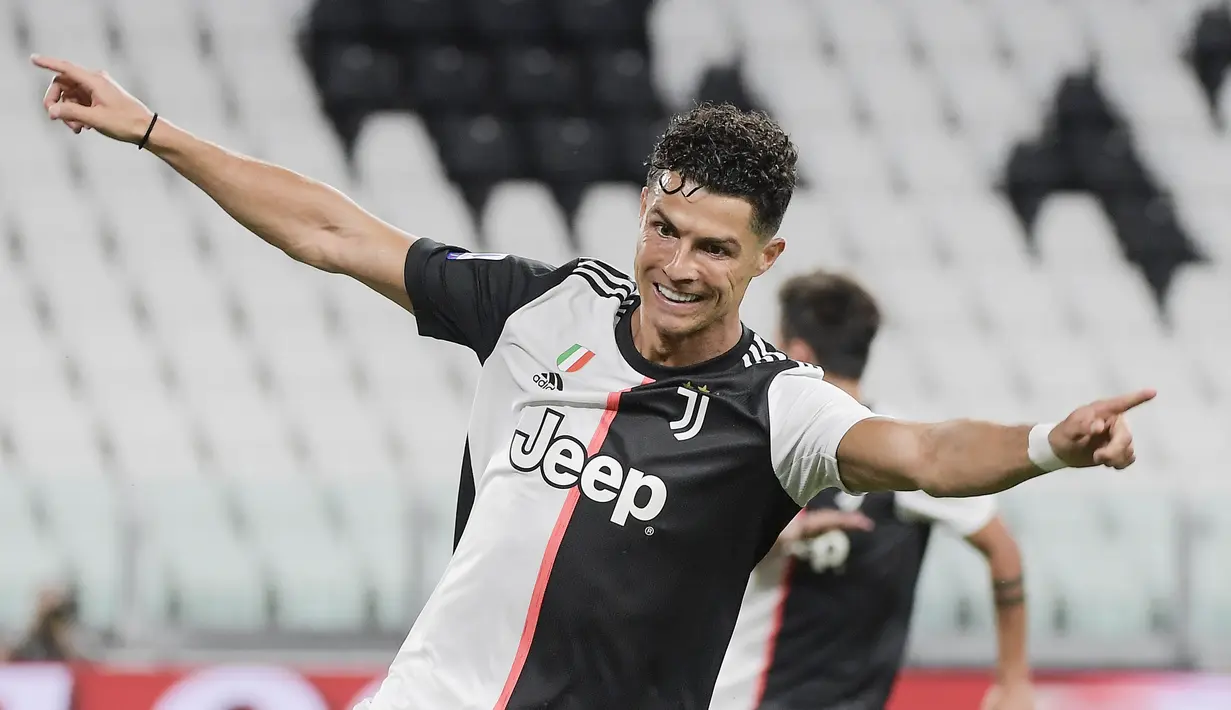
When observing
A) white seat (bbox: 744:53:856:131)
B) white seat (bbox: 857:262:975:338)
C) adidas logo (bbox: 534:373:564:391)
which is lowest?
adidas logo (bbox: 534:373:564:391)

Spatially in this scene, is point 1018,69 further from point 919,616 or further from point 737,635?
point 737,635

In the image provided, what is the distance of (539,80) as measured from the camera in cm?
971

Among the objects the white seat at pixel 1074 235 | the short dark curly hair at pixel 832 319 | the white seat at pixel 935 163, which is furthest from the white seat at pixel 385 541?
the white seat at pixel 1074 235

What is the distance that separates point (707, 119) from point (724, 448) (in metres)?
0.60

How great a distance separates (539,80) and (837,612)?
5.98m

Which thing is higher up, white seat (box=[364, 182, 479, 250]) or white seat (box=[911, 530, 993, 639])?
white seat (box=[364, 182, 479, 250])

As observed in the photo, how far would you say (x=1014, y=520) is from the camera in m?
6.36

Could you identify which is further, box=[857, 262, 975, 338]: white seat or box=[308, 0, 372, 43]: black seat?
box=[308, 0, 372, 43]: black seat

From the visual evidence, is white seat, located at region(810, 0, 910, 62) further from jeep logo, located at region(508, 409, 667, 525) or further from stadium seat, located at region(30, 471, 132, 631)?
jeep logo, located at region(508, 409, 667, 525)

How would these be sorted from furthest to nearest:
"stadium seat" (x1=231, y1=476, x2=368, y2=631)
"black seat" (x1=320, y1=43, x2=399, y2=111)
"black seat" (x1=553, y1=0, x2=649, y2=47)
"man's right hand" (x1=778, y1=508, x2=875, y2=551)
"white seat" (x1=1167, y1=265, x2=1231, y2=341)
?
"black seat" (x1=553, y1=0, x2=649, y2=47)
"black seat" (x1=320, y1=43, x2=399, y2=111)
"white seat" (x1=1167, y1=265, x2=1231, y2=341)
"stadium seat" (x1=231, y1=476, x2=368, y2=631)
"man's right hand" (x1=778, y1=508, x2=875, y2=551)

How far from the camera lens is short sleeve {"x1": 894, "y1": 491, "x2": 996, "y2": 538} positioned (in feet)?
14.3

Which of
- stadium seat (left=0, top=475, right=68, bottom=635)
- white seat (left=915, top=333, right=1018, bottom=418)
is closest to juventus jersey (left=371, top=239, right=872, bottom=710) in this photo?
stadium seat (left=0, top=475, right=68, bottom=635)

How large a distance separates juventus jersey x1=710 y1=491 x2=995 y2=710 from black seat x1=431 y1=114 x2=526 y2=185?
5.32m

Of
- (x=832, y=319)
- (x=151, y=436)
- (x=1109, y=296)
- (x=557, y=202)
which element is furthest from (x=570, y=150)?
(x=832, y=319)
